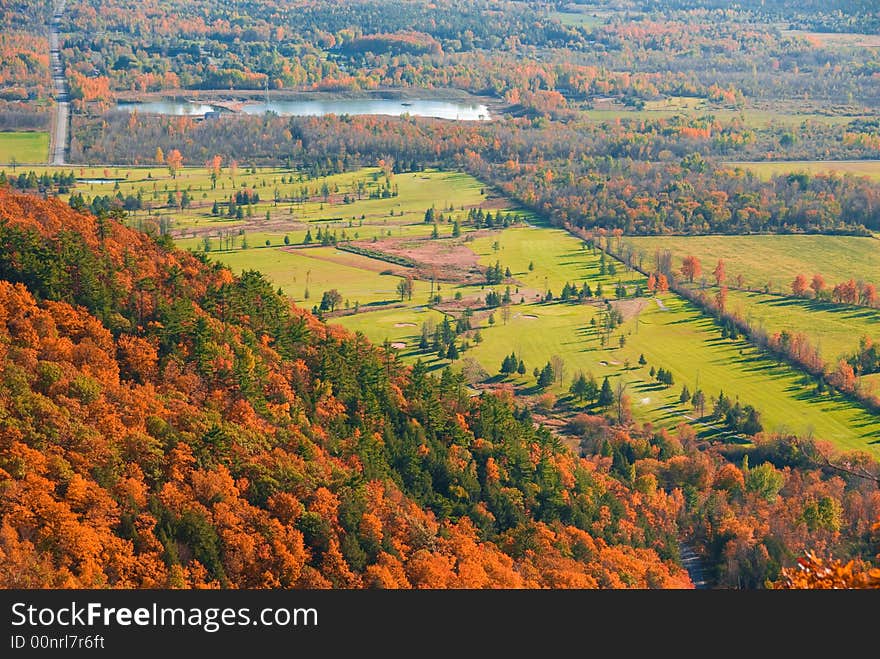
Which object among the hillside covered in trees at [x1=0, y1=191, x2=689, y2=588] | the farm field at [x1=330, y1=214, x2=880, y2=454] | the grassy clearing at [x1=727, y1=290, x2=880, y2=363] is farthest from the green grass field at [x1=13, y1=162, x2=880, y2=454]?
the hillside covered in trees at [x1=0, y1=191, x2=689, y2=588]

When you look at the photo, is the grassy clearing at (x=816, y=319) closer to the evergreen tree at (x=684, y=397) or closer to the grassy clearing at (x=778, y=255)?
the grassy clearing at (x=778, y=255)

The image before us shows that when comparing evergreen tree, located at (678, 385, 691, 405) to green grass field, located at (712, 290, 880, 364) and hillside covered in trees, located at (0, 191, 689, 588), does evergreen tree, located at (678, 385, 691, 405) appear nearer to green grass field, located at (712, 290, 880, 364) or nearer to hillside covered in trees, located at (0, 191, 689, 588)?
green grass field, located at (712, 290, 880, 364)

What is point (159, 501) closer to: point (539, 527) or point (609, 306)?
point (539, 527)

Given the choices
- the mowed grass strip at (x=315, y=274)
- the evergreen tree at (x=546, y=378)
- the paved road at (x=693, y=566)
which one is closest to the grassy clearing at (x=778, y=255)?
the mowed grass strip at (x=315, y=274)

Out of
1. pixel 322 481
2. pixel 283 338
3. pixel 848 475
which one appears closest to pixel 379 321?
pixel 283 338

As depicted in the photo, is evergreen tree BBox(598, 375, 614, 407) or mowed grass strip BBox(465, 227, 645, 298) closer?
evergreen tree BBox(598, 375, 614, 407)

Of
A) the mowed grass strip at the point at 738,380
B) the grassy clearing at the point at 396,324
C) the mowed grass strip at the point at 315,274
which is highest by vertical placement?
the mowed grass strip at the point at 738,380

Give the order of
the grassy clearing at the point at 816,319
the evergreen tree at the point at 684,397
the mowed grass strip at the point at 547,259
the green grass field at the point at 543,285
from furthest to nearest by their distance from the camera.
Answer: the mowed grass strip at the point at 547,259 < the grassy clearing at the point at 816,319 < the green grass field at the point at 543,285 < the evergreen tree at the point at 684,397
